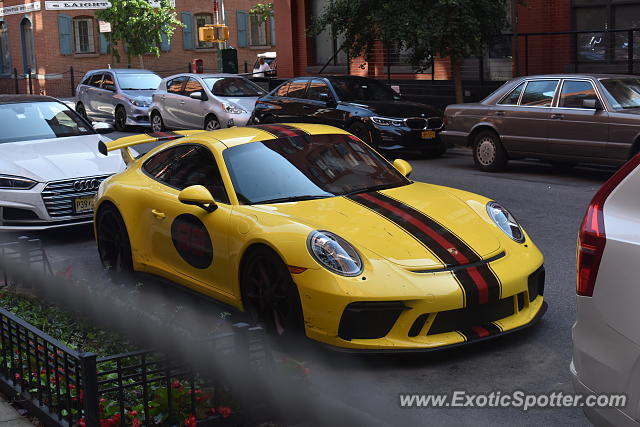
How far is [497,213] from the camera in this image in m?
6.94

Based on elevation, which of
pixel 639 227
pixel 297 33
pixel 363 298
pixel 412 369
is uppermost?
pixel 297 33

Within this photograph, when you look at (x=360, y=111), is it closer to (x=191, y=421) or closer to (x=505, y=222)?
(x=505, y=222)

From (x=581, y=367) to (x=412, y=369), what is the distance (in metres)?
2.11

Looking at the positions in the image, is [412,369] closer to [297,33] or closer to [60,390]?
[60,390]

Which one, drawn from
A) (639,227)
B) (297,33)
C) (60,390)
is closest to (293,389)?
(60,390)

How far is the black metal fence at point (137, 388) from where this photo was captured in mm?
4652

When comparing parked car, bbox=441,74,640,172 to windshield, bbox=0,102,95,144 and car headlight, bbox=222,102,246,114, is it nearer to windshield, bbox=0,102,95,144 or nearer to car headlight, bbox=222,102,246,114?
car headlight, bbox=222,102,246,114

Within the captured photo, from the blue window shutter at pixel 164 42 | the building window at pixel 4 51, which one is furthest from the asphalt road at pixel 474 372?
the building window at pixel 4 51

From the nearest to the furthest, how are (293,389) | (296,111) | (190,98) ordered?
(293,389) < (296,111) < (190,98)

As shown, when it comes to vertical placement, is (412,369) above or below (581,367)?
below

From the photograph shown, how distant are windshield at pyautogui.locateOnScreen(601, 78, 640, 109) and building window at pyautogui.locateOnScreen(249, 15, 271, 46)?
3897cm

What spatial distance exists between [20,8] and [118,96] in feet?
77.9

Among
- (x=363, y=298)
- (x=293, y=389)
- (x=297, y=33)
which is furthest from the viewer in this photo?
(x=297, y=33)

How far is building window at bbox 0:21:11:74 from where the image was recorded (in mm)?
48494
